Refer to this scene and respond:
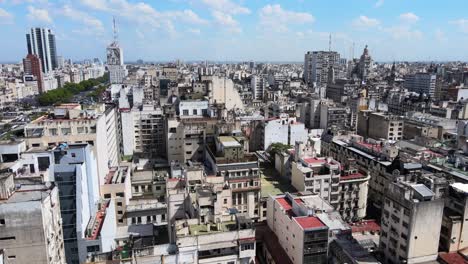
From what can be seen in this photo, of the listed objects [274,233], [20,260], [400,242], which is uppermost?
[20,260]

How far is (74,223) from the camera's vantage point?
3084 centimetres

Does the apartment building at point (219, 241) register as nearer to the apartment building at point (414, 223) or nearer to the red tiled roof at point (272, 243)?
the red tiled roof at point (272, 243)

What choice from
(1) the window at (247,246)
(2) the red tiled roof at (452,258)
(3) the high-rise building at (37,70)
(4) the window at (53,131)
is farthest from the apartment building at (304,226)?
Answer: (3) the high-rise building at (37,70)

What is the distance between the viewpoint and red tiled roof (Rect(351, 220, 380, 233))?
39319 mm

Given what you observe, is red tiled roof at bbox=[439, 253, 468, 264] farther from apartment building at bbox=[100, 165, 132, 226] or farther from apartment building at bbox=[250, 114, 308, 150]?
apartment building at bbox=[250, 114, 308, 150]

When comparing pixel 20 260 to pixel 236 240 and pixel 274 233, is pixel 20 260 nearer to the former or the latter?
pixel 236 240

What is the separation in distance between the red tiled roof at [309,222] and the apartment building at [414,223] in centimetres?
687

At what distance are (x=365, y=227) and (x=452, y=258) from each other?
10.4 meters

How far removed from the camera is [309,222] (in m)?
31.1

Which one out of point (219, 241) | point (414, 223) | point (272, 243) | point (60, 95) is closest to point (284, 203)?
point (272, 243)

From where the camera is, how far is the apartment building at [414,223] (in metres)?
29.4

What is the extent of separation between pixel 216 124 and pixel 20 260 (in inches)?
1419

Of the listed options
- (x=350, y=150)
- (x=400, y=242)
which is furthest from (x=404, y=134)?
(x=400, y=242)

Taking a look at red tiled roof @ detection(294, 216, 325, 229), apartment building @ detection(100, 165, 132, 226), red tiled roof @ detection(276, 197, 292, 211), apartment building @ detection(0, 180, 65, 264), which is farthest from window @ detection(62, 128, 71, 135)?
red tiled roof @ detection(294, 216, 325, 229)
